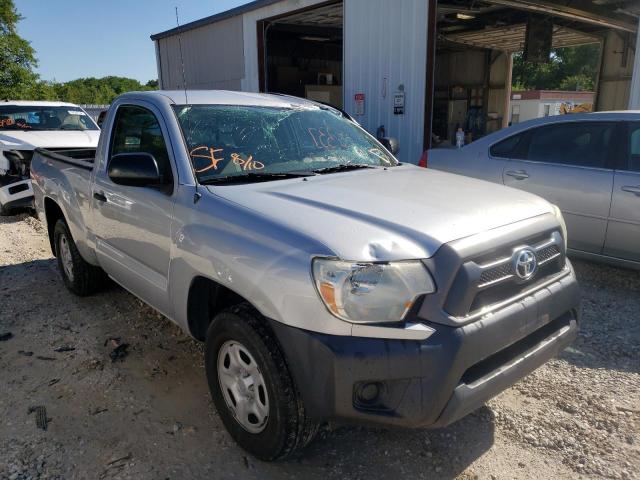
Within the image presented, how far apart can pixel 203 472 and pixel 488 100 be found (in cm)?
1971

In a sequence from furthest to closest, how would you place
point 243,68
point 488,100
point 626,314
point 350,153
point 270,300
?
point 488,100 < point 243,68 < point 626,314 < point 350,153 < point 270,300

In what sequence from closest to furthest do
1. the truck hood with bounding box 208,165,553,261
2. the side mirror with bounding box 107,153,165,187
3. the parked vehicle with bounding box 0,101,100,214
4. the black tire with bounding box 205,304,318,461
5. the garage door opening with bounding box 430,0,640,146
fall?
the truck hood with bounding box 208,165,553,261 → the black tire with bounding box 205,304,318,461 → the side mirror with bounding box 107,153,165,187 → the parked vehicle with bounding box 0,101,100,214 → the garage door opening with bounding box 430,0,640,146

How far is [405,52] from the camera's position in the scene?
30.1 ft

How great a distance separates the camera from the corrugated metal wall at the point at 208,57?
43.5ft

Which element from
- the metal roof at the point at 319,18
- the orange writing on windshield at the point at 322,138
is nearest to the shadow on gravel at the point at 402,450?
the orange writing on windshield at the point at 322,138

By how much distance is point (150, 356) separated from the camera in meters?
3.69

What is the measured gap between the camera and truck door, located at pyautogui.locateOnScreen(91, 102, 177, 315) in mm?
2998

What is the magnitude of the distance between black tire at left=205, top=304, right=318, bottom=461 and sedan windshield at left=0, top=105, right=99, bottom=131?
8.64 m

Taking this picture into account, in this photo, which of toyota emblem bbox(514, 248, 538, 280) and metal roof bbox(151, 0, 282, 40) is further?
metal roof bbox(151, 0, 282, 40)

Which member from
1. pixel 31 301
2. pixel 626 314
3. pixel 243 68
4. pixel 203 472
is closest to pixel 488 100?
pixel 243 68

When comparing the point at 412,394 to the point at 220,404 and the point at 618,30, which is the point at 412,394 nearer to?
the point at 220,404

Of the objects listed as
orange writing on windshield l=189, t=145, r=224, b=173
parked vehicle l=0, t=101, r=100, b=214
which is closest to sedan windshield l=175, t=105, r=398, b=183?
orange writing on windshield l=189, t=145, r=224, b=173

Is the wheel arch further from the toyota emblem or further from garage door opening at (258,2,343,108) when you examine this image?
garage door opening at (258,2,343,108)

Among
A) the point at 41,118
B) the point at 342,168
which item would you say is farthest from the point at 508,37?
the point at 342,168
